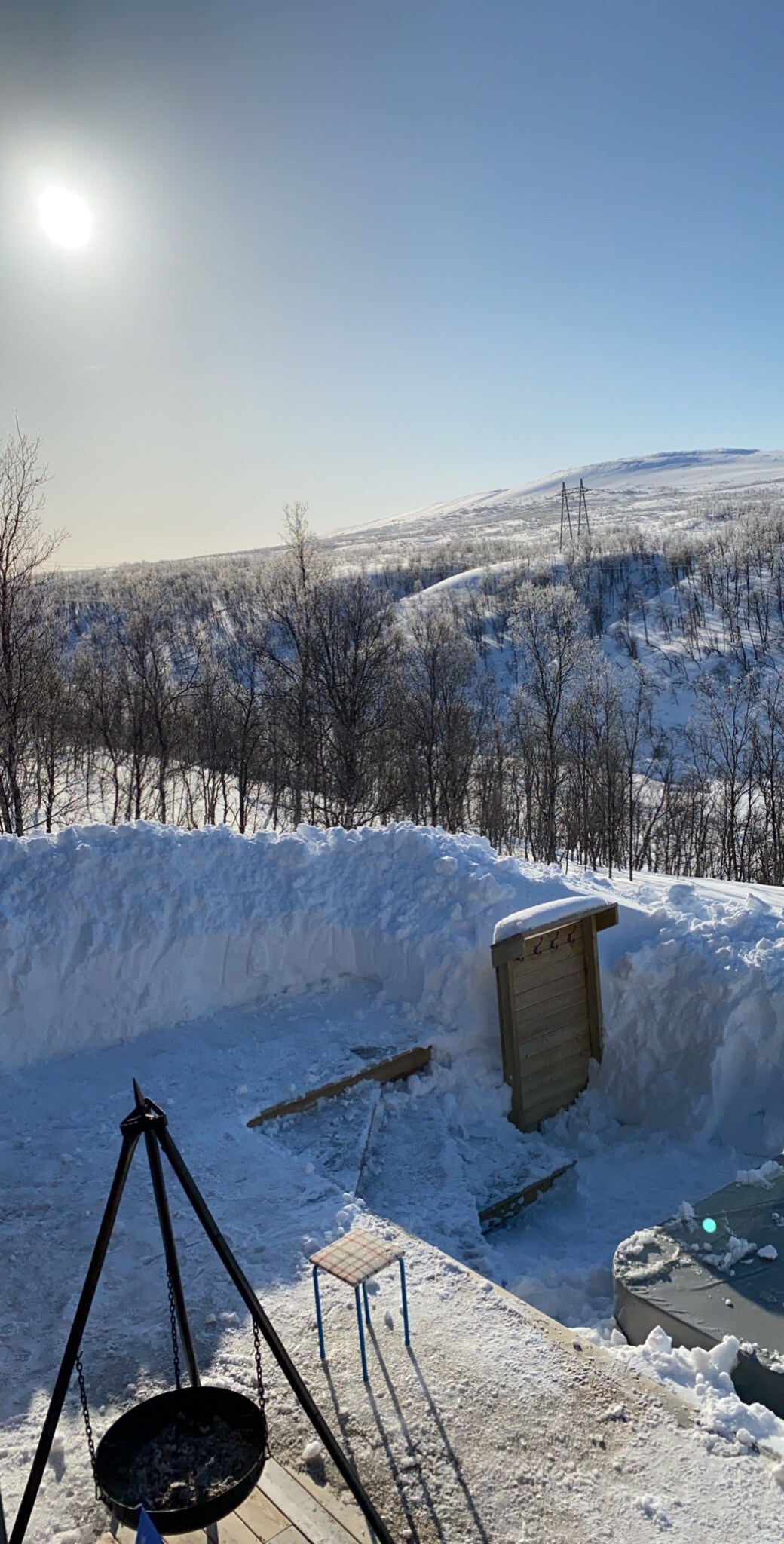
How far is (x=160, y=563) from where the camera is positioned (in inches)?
3401

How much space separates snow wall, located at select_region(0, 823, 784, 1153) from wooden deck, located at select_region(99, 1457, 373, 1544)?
4198mm

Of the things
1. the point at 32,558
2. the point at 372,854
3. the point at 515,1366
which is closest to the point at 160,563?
the point at 32,558

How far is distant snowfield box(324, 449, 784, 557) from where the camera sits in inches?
3460

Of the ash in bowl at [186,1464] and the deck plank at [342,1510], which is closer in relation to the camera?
the ash in bowl at [186,1464]

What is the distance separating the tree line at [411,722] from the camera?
18.9 metres

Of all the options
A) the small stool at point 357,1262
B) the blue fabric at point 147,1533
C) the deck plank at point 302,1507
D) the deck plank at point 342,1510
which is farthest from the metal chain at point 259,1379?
the blue fabric at point 147,1533

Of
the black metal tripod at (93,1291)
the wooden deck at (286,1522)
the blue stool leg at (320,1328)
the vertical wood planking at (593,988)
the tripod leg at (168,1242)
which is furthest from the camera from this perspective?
the vertical wood planking at (593,988)

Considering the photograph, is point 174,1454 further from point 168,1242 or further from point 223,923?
point 223,923

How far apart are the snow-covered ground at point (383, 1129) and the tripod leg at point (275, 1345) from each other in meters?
0.69

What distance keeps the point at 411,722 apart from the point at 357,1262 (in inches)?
849

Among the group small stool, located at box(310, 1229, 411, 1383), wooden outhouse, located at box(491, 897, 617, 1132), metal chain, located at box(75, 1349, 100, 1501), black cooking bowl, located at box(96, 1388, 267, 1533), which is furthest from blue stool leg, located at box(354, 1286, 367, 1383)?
wooden outhouse, located at box(491, 897, 617, 1132)

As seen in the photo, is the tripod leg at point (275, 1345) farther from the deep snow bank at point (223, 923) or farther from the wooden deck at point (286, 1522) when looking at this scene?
the deep snow bank at point (223, 923)

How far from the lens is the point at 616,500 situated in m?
113

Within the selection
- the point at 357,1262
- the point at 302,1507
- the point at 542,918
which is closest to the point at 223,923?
the point at 542,918
